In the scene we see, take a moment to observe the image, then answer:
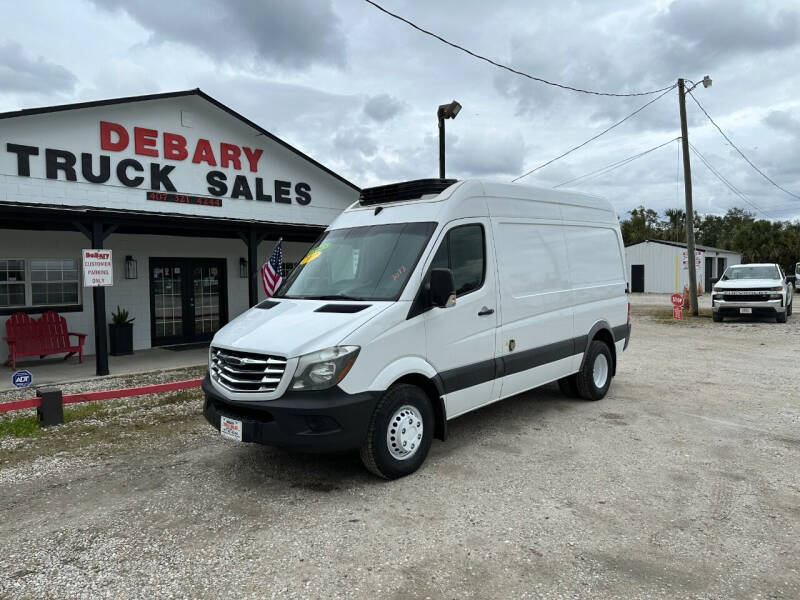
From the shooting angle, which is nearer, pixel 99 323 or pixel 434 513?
pixel 434 513

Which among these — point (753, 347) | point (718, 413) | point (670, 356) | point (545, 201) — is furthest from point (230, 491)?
point (753, 347)

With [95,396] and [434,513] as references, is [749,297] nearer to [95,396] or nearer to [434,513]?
[434,513]

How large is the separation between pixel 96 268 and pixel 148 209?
3564 mm

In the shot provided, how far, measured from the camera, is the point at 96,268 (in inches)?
353

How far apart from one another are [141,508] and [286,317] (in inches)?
66.6

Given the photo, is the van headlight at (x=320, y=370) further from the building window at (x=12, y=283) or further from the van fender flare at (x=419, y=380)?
the building window at (x=12, y=283)

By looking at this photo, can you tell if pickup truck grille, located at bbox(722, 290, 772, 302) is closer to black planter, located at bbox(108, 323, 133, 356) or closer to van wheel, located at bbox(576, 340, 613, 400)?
van wheel, located at bbox(576, 340, 613, 400)

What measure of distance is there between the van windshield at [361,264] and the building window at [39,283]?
27.5ft

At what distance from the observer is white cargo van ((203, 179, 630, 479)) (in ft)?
12.7

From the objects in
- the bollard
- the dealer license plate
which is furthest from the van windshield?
the bollard

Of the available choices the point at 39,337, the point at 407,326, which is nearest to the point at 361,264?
the point at 407,326

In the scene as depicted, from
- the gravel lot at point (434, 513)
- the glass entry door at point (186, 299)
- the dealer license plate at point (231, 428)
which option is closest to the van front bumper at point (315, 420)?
the dealer license plate at point (231, 428)

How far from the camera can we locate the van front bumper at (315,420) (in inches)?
149

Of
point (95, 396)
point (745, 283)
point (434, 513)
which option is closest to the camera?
point (434, 513)
